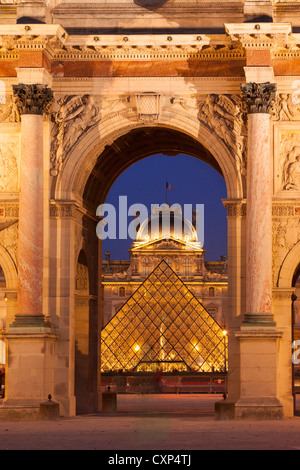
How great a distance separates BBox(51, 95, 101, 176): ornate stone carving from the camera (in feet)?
116

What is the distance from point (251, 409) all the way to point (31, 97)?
1068 cm

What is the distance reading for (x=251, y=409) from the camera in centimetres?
3238

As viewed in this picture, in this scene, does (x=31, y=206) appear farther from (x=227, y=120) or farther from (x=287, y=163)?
(x=287, y=163)

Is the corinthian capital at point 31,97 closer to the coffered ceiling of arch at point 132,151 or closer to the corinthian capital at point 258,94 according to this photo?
the coffered ceiling of arch at point 132,151

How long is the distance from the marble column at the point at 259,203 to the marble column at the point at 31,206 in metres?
5.83

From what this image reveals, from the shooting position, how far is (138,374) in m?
77.8

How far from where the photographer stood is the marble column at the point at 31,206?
3359 centimetres

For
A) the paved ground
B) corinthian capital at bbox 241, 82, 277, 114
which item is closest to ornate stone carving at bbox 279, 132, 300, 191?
corinthian capital at bbox 241, 82, 277, 114

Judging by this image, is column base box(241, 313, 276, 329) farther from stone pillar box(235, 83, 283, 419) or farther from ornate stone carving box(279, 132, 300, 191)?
ornate stone carving box(279, 132, 300, 191)

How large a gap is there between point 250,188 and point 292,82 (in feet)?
11.9

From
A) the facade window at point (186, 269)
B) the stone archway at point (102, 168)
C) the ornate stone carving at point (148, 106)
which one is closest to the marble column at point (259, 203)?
the stone archway at point (102, 168)

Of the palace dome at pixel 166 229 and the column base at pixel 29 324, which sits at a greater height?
the palace dome at pixel 166 229

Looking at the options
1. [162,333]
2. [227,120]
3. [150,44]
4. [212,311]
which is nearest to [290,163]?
[227,120]
